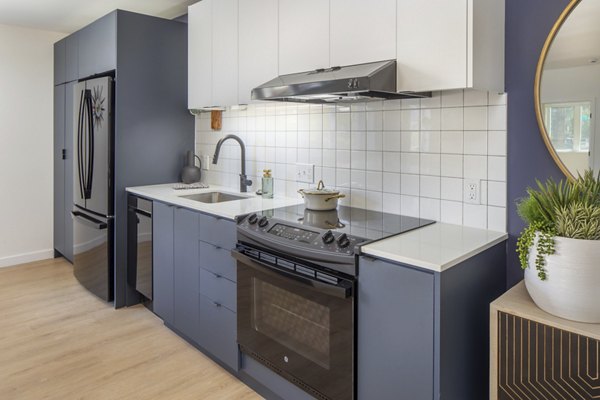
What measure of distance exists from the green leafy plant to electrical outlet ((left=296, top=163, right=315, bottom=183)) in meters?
1.39

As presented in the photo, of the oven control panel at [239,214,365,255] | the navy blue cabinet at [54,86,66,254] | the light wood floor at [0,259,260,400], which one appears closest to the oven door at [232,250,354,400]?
the oven control panel at [239,214,365,255]

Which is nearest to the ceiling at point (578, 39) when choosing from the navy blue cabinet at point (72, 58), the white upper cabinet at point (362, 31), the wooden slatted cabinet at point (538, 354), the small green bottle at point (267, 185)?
the white upper cabinet at point (362, 31)

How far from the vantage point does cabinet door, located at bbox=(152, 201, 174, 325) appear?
Result: 9.22ft

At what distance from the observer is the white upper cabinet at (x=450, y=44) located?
1.64 meters

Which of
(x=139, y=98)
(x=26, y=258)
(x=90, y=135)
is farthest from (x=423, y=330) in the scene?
(x=26, y=258)

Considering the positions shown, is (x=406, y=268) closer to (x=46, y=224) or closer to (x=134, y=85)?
(x=134, y=85)

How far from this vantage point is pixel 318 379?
183 cm

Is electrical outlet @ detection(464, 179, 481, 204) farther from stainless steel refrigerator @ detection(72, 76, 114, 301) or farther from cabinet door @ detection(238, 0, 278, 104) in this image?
stainless steel refrigerator @ detection(72, 76, 114, 301)

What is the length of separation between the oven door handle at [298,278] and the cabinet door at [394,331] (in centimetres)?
7

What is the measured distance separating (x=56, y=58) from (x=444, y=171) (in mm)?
3966

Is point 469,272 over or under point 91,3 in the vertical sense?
under

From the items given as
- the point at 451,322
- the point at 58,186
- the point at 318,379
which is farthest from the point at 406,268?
the point at 58,186

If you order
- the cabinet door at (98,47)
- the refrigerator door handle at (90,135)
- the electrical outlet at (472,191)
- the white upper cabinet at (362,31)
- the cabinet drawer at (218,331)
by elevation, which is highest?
the cabinet door at (98,47)

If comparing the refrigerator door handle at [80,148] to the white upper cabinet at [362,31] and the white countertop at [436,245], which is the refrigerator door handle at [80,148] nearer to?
the white upper cabinet at [362,31]
